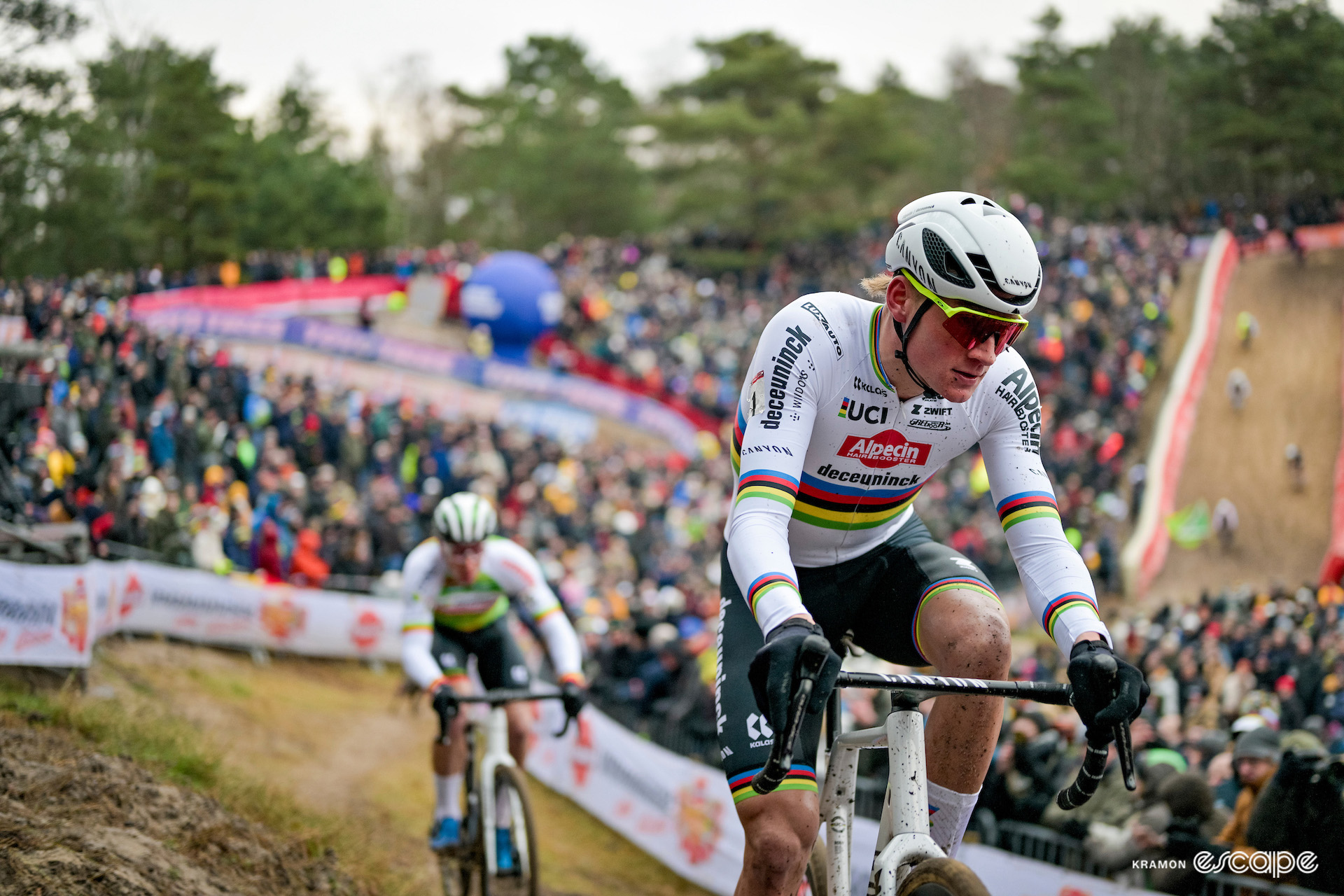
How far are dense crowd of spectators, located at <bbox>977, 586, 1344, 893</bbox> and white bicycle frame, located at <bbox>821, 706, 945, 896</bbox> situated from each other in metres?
3.64

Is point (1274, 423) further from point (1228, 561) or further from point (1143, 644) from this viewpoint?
point (1143, 644)

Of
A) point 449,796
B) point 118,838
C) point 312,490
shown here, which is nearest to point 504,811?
point 449,796

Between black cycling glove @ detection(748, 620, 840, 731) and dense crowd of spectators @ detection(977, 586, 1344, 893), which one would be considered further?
dense crowd of spectators @ detection(977, 586, 1344, 893)

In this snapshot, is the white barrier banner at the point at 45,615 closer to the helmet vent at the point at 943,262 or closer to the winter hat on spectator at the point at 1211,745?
the winter hat on spectator at the point at 1211,745

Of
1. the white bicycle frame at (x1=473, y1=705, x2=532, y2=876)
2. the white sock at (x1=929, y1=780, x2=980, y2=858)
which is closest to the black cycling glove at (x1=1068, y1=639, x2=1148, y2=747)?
the white sock at (x1=929, y1=780, x2=980, y2=858)

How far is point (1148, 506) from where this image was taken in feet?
90.2

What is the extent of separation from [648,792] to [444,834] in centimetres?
421

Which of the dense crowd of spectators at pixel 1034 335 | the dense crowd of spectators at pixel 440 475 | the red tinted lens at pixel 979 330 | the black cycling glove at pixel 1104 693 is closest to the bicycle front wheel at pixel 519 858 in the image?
the black cycling glove at pixel 1104 693

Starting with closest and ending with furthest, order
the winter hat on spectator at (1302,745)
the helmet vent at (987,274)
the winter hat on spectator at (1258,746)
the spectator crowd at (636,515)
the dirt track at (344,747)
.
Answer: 1. the helmet vent at (987,274)
2. the winter hat on spectator at (1302,745)
3. the winter hat on spectator at (1258,746)
4. the spectator crowd at (636,515)
5. the dirt track at (344,747)

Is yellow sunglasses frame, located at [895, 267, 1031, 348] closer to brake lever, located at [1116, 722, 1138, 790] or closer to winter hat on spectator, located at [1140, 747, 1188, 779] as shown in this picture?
brake lever, located at [1116, 722, 1138, 790]

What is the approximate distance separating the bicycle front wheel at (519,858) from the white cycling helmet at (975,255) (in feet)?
14.9

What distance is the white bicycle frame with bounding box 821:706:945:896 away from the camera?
380cm

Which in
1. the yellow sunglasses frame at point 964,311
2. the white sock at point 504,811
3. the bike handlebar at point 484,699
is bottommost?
the white sock at point 504,811

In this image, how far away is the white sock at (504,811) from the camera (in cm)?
733
